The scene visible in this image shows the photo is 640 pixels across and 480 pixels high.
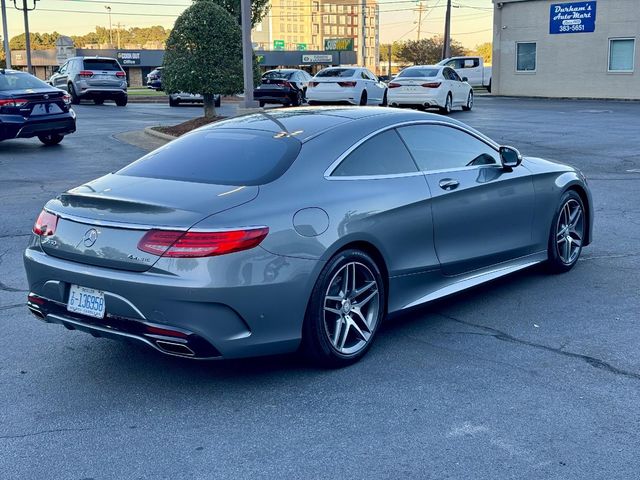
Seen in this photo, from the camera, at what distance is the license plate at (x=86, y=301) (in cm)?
460

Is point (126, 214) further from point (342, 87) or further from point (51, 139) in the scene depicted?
point (342, 87)

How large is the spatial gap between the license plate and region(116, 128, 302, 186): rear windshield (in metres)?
0.92

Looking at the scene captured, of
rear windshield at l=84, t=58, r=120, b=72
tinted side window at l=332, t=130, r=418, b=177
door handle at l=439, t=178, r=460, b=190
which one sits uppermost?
rear windshield at l=84, t=58, r=120, b=72

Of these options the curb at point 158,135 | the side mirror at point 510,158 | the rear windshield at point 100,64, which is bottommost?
the curb at point 158,135

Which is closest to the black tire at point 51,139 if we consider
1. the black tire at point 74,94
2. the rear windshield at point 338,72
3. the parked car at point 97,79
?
the rear windshield at point 338,72

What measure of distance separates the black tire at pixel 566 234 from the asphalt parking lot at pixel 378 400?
0.53 feet

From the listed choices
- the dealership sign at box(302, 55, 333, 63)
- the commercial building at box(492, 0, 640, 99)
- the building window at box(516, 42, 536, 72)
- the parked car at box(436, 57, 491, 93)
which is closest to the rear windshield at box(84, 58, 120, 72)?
the commercial building at box(492, 0, 640, 99)

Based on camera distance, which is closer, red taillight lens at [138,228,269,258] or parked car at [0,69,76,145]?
red taillight lens at [138,228,269,258]

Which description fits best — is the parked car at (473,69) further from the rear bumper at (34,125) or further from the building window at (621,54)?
the rear bumper at (34,125)

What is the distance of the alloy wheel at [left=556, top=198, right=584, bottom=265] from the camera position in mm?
7152

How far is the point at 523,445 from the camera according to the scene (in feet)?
13.1

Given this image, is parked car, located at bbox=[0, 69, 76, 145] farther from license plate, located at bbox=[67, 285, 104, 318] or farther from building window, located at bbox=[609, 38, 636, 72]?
building window, located at bbox=[609, 38, 636, 72]

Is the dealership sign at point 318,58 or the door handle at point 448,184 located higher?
the dealership sign at point 318,58

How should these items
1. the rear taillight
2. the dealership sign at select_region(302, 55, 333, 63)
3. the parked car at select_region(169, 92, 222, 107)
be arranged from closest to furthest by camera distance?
the rear taillight, the parked car at select_region(169, 92, 222, 107), the dealership sign at select_region(302, 55, 333, 63)
